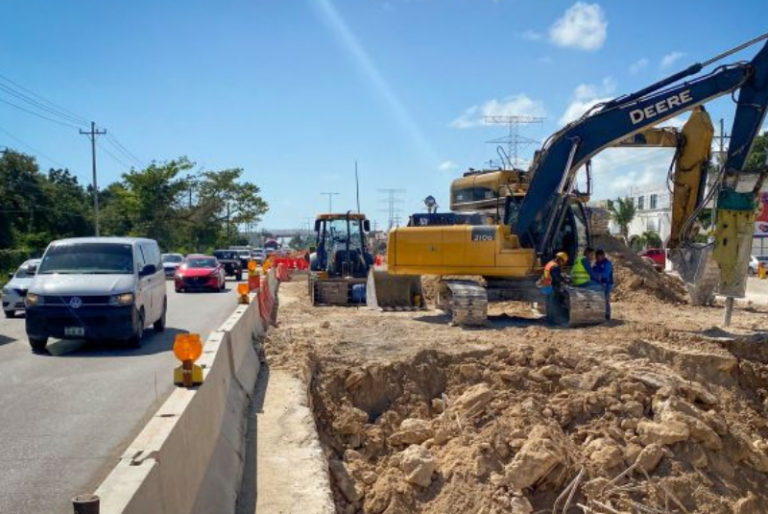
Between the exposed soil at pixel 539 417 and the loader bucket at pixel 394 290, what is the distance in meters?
4.93

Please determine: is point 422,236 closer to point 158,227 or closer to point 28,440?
point 28,440

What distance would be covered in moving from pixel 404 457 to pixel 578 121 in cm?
873

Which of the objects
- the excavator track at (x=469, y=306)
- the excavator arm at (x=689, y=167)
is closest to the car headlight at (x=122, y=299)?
the excavator track at (x=469, y=306)

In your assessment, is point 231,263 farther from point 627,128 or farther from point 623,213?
point 623,213

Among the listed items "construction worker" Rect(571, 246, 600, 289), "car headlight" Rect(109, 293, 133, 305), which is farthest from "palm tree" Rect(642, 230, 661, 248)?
"car headlight" Rect(109, 293, 133, 305)

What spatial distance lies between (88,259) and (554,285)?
905 cm

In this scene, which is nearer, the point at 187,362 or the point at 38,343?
the point at 187,362

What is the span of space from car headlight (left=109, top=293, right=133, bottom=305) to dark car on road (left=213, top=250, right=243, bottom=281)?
2621 cm

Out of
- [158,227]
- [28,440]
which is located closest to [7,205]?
[158,227]

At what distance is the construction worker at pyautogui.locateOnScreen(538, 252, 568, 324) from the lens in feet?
45.7

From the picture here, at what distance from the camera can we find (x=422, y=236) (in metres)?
14.9

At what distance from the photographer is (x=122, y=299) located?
1198cm

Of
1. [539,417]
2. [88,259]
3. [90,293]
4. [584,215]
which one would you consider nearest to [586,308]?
[584,215]

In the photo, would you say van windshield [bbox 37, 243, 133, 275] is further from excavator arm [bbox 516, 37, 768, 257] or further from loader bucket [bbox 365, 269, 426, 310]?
excavator arm [bbox 516, 37, 768, 257]
